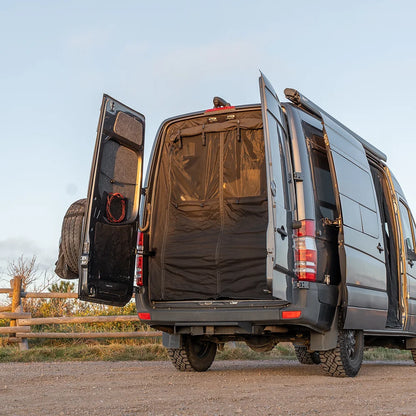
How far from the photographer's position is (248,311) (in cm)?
605

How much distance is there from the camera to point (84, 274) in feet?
20.0

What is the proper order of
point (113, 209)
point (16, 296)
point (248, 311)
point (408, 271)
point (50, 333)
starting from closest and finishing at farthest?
1. point (248, 311)
2. point (113, 209)
3. point (408, 271)
4. point (50, 333)
5. point (16, 296)

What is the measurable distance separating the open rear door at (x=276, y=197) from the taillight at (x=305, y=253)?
5.1 inches

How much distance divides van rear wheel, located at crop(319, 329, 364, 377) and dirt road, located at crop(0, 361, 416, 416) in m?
0.11

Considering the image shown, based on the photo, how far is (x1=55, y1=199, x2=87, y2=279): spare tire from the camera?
21.0ft

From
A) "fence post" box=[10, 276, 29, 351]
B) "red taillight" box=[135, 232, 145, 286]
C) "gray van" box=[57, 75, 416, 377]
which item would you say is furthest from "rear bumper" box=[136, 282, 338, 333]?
"fence post" box=[10, 276, 29, 351]

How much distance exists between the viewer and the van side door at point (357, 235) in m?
6.32

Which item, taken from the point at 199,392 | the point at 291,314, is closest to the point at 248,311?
the point at 291,314

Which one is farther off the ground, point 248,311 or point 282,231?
point 282,231

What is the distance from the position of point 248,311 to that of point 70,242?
1.82m

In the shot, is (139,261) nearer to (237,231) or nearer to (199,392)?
(237,231)

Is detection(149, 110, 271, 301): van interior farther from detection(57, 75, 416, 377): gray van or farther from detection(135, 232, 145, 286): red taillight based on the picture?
detection(135, 232, 145, 286): red taillight

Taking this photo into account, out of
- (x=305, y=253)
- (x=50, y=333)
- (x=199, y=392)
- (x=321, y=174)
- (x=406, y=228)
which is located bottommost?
(x=199, y=392)

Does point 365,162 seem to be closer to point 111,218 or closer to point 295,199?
point 295,199
